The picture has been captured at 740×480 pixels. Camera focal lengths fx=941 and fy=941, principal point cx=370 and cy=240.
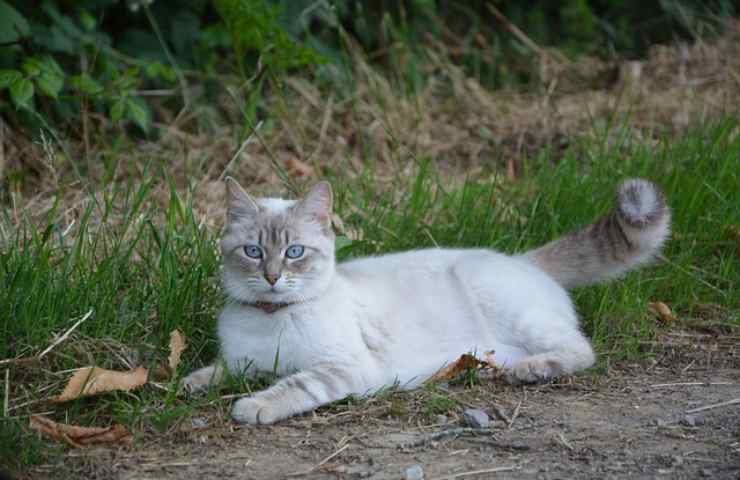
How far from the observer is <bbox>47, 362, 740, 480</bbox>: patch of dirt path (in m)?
3.07

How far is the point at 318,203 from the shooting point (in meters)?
4.16

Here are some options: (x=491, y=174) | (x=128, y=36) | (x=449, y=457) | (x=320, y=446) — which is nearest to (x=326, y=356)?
(x=320, y=446)

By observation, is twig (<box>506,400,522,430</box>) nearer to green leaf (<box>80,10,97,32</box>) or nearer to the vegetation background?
the vegetation background

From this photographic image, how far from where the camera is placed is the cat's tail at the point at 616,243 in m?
4.32

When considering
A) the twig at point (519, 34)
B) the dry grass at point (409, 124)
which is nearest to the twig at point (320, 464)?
the dry grass at point (409, 124)

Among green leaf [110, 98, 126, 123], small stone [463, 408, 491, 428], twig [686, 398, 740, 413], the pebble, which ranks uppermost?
green leaf [110, 98, 126, 123]

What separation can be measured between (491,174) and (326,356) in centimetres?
294

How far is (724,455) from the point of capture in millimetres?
3137

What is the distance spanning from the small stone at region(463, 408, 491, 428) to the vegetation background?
5.9 inches

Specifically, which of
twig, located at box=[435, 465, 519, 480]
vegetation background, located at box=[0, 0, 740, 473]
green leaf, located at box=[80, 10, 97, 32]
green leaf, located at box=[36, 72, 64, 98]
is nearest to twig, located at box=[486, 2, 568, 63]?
vegetation background, located at box=[0, 0, 740, 473]

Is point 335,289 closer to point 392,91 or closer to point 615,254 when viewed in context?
point 615,254

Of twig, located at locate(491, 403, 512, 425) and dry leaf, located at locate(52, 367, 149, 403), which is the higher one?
dry leaf, located at locate(52, 367, 149, 403)

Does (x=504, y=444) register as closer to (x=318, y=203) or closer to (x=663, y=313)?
(x=318, y=203)

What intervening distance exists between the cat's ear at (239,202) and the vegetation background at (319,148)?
17.6 inches
